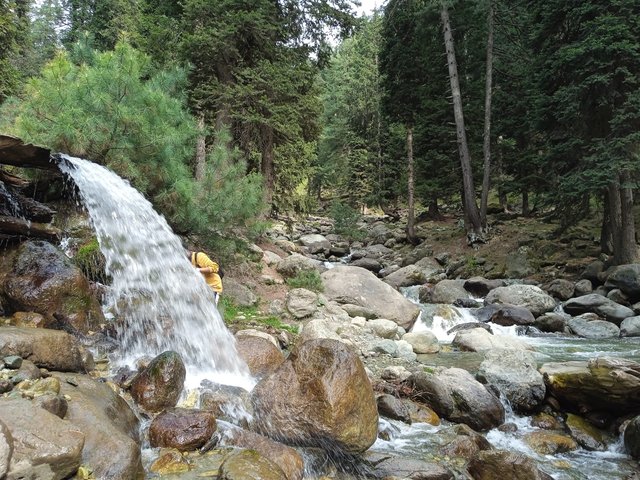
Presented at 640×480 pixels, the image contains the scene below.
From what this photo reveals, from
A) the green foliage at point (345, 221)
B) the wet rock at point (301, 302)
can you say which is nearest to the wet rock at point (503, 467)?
the wet rock at point (301, 302)

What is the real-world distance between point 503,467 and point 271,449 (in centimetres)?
239

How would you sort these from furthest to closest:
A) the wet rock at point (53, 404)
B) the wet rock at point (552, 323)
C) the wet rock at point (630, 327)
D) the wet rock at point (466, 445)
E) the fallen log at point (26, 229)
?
1. the wet rock at point (552, 323)
2. the wet rock at point (630, 327)
3. the fallen log at point (26, 229)
4. the wet rock at point (466, 445)
5. the wet rock at point (53, 404)

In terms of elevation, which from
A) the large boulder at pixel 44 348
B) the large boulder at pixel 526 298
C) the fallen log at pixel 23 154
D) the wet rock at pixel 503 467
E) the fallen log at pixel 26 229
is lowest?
the wet rock at pixel 503 467

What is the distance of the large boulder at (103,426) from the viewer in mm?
3521

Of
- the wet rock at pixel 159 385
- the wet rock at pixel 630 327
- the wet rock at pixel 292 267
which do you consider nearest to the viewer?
the wet rock at pixel 159 385

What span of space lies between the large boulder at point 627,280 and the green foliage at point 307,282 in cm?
817

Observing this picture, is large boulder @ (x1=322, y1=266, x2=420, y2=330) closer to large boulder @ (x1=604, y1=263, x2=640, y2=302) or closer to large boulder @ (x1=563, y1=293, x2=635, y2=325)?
large boulder @ (x1=563, y1=293, x2=635, y2=325)

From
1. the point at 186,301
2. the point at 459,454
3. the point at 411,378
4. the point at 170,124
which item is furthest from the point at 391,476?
the point at 170,124

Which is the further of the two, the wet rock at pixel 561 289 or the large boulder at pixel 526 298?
the wet rock at pixel 561 289

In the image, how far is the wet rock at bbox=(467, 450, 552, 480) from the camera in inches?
183

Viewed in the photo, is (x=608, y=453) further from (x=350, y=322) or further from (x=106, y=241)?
(x=106, y=241)

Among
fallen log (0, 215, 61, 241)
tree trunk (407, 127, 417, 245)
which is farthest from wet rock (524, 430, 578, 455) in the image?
tree trunk (407, 127, 417, 245)

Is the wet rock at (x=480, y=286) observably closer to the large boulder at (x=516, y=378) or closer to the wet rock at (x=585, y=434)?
the large boulder at (x=516, y=378)

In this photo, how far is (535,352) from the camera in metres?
9.33
